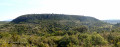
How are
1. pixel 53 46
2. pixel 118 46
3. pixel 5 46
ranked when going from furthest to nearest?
pixel 53 46, pixel 118 46, pixel 5 46

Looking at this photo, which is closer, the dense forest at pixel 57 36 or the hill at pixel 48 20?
the dense forest at pixel 57 36

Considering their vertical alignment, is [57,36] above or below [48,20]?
below

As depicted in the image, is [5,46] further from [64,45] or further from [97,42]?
[97,42]

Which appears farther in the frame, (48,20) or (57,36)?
(48,20)

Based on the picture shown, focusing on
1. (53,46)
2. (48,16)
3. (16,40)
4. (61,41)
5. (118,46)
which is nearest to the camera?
(118,46)

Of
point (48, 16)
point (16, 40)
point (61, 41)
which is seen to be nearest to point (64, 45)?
point (61, 41)

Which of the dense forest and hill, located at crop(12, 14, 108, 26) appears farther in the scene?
hill, located at crop(12, 14, 108, 26)

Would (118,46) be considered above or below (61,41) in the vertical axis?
above

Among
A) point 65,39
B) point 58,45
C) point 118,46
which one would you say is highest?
point 118,46

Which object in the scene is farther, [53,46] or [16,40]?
[53,46]

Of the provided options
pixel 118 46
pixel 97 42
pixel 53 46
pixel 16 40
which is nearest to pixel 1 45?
pixel 16 40
